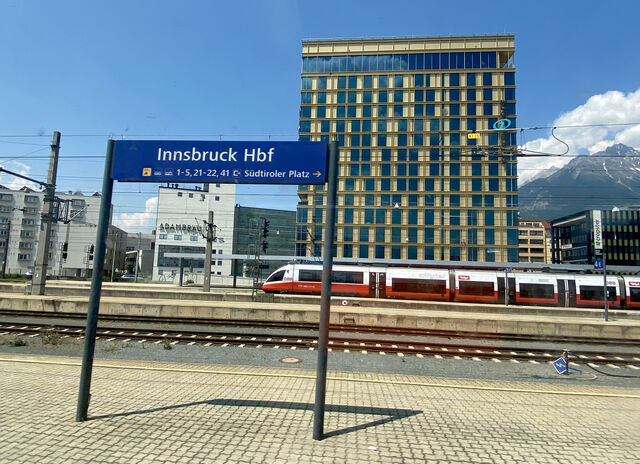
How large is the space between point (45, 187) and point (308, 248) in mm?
38599

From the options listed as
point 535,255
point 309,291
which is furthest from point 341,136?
point 535,255

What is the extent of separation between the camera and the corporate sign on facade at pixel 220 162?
574cm

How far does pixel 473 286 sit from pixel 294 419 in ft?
78.7

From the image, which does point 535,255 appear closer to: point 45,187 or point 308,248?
point 308,248

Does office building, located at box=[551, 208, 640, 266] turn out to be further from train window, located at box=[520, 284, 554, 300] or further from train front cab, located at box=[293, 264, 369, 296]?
train front cab, located at box=[293, 264, 369, 296]

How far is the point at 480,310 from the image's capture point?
23.1 m

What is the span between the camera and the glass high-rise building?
55.2 m

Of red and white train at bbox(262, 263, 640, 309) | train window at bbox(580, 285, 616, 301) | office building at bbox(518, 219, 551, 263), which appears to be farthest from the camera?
office building at bbox(518, 219, 551, 263)

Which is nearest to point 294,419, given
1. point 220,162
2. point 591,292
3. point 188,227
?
point 220,162

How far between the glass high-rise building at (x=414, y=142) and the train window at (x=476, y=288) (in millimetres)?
28782

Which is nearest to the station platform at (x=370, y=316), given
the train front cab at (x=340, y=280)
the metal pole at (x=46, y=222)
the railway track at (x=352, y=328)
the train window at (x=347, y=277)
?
the railway track at (x=352, y=328)

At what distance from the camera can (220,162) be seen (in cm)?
594

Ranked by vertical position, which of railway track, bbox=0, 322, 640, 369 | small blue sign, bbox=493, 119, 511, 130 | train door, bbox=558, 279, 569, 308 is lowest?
railway track, bbox=0, 322, 640, 369

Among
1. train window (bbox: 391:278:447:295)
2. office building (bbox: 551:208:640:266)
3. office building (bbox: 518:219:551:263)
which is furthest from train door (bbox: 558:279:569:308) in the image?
office building (bbox: 518:219:551:263)
